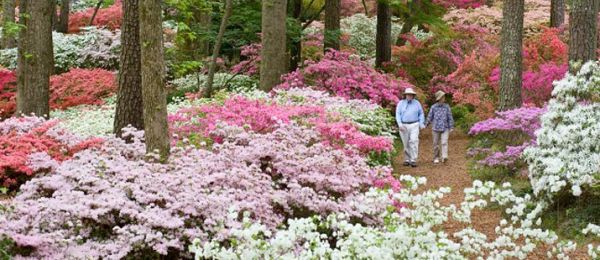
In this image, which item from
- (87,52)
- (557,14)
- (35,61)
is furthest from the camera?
(87,52)

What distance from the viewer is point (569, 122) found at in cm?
839

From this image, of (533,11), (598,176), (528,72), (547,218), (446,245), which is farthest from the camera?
(533,11)

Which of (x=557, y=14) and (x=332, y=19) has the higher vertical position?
(x=557, y=14)

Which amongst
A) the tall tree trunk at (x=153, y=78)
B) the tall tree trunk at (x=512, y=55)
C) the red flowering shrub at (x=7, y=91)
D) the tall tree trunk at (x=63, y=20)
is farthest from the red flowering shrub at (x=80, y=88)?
the tall tree trunk at (x=153, y=78)

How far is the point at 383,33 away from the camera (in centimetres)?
1855

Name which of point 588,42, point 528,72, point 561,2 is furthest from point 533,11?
point 588,42

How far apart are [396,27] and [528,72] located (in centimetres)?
1202

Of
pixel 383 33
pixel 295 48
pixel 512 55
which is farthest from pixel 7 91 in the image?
pixel 512 55

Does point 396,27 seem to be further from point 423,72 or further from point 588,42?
point 588,42

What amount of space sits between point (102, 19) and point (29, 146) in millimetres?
17403

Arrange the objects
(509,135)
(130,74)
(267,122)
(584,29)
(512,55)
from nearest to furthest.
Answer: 1. (130,74)
2. (267,122)
3. (584,29)
4. (509,135)
5. (512,55)

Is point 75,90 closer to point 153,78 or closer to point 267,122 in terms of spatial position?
point 267,122

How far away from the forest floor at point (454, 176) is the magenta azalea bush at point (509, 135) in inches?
17.8

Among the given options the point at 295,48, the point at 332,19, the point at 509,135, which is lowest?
the point at 509,135
